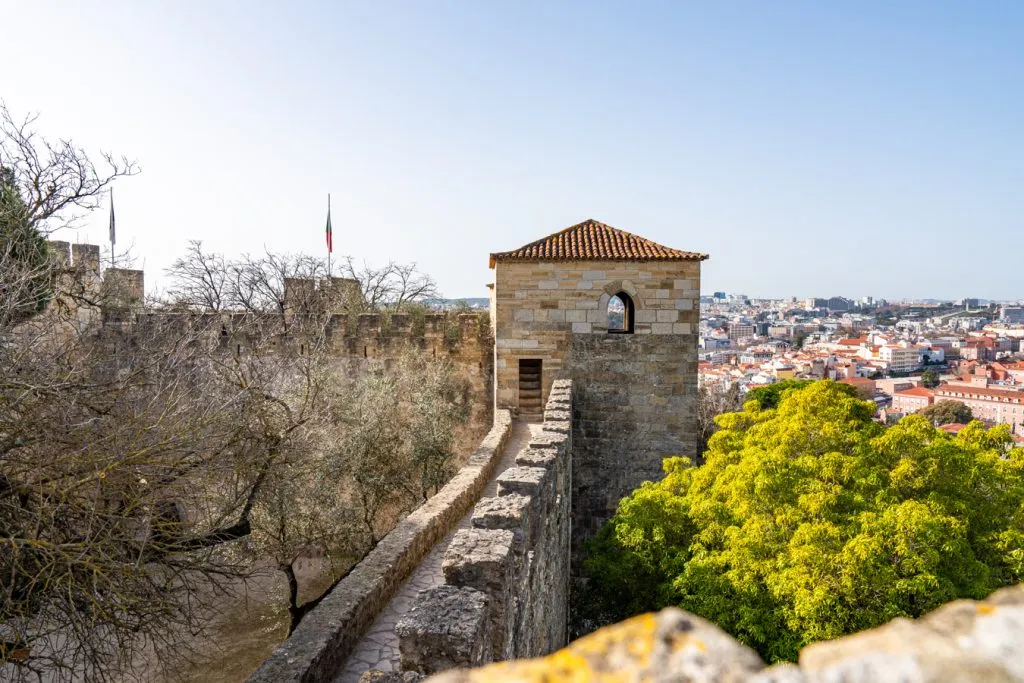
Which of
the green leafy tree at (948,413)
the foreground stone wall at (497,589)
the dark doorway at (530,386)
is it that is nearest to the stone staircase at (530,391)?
the dark doorway at (530,386)

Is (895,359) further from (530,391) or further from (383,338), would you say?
(530,391)

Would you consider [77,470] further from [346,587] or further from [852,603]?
[852,603]

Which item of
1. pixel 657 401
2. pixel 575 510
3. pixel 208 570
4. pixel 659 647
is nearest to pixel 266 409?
pixel 208 570

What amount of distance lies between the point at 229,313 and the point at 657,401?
10639 mm

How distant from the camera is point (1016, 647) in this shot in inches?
30.2

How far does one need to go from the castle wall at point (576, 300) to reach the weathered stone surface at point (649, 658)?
11567mm

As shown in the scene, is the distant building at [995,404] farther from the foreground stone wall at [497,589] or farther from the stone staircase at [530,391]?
the foreground stone wall at [497,589]

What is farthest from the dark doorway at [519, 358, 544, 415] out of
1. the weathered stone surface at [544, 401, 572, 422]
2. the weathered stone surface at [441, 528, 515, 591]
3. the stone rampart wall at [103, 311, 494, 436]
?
the weathered stone surface at [441, 528, 515, 591]

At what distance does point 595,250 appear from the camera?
41.4 ft

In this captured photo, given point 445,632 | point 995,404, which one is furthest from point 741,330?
point 445,632

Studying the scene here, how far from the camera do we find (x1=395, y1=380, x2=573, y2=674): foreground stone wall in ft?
9.80

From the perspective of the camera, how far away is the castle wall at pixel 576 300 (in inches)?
492

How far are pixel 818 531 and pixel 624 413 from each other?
17.8ft

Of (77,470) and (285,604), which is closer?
(77,470)
